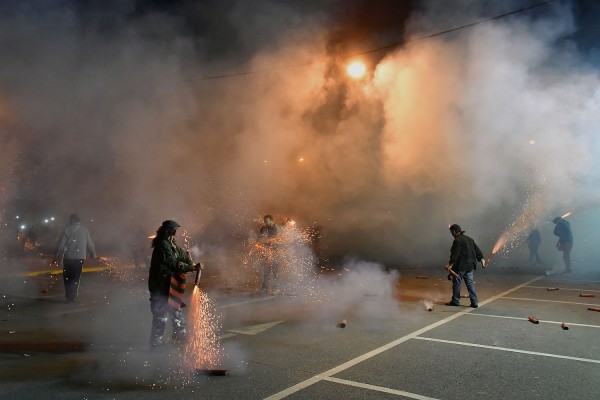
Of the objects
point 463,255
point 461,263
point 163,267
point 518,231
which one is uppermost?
point 518,231

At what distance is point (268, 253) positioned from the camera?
8.68 metres

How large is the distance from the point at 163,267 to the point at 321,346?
6.26 ft

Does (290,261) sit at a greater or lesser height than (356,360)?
greater

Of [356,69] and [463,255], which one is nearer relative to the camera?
[463,255]

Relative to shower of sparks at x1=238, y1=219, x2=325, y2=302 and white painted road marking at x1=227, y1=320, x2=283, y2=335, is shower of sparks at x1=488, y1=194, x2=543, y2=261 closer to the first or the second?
shower of sparks at x1=238, y1=219, x2=325, y2=302

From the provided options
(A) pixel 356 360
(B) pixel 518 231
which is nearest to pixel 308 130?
(A) pixel 356 360

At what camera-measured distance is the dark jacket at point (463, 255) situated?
23.8 ft

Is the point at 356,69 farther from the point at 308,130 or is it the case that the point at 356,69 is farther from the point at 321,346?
the point at 321,346

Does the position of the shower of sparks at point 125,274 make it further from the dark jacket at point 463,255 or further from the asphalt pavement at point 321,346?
the dark jacket at point 463,255

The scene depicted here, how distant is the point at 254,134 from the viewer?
8.40 m

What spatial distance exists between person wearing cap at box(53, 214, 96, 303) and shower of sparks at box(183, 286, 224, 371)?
1953 millimetres

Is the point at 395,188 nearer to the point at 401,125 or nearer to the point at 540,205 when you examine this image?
the point at 401,125

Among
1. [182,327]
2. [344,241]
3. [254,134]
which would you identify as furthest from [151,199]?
[344,241]

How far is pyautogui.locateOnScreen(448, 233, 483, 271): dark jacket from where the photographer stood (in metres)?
7.25
